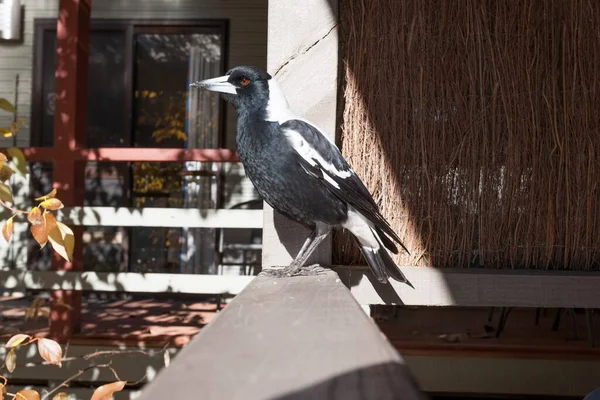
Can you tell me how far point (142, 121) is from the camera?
641 cm

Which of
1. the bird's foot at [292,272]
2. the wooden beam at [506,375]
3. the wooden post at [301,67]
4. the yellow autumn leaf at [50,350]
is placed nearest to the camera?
the yellow autumn leaf at [50,350]

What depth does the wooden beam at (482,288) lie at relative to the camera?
214 centimetres

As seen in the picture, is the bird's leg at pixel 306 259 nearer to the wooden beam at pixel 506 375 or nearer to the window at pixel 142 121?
the wooden beam at pixel 506 375

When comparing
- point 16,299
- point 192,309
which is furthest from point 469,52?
point 16,299

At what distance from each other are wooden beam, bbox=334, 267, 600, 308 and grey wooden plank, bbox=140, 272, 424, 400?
120cm

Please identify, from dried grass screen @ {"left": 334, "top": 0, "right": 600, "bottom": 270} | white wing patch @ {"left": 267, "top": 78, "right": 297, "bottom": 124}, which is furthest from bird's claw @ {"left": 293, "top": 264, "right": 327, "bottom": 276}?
white wing patch @ {"left": 267, "top": 78, "right": 297, "bottom": 124}

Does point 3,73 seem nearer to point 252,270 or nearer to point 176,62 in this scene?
point 176,62

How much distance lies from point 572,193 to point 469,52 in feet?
1.96

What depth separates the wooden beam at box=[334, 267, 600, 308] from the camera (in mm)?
2145

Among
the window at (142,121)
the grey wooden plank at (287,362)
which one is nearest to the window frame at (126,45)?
the window at (142,121)

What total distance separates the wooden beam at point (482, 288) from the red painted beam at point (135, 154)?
1.39m

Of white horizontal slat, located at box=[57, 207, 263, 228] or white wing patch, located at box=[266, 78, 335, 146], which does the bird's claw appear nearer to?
white wing patch, located at box=[266, 78, 335, 146]

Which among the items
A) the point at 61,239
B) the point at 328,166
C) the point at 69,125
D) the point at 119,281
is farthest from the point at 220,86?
the point at 69,125

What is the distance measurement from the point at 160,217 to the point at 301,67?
1.44 m
